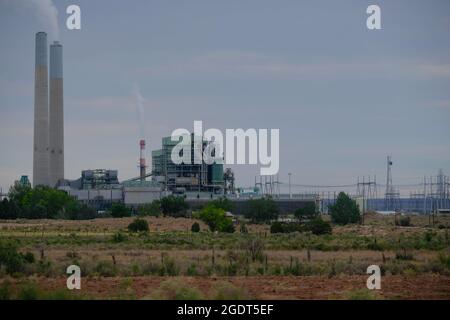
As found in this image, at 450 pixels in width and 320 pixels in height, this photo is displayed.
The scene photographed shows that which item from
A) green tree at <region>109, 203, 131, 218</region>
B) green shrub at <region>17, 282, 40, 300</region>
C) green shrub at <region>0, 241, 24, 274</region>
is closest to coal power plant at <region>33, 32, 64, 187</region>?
green tree at <region>109, 203, 131, 218</region>

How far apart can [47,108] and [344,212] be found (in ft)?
150

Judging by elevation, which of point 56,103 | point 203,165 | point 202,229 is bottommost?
point 202,229

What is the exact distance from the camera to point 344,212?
103 m

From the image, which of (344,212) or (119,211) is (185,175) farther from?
(344,212)

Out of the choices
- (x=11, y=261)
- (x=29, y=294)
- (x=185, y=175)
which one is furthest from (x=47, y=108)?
(x=29, y=294)

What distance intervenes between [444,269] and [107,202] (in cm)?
9554

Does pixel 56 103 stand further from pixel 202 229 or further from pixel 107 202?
pixel 202 229

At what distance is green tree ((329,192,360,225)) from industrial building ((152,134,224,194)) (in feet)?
77.5

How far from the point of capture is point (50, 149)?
121875mm

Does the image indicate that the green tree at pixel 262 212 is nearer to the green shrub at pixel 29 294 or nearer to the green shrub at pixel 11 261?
the green shrub at pixel 11 261

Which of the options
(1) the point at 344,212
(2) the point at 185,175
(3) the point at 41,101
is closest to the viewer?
(1) the point at 344,212
